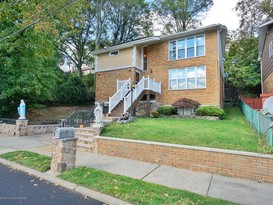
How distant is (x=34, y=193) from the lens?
13.7 ft

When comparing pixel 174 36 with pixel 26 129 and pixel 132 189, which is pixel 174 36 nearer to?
pixel 26 129

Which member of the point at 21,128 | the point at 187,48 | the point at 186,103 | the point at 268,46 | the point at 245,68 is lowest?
the point at 21,128

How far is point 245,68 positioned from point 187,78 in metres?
11.9

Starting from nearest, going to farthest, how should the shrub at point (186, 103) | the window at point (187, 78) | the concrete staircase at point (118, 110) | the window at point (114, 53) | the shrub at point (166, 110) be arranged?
the concrete staircase at point (118, 110)
the shrub at point (186, 103)
the shrub at point (166, 110)
the window at point (187, 78)
the window at point (114, 53)

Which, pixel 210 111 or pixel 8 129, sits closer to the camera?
pixel 8 129

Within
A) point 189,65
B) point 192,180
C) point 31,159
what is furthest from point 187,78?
point 31,159

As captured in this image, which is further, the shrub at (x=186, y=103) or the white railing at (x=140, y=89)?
the shrub at (x=186, y=103)

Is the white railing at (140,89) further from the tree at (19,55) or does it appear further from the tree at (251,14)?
the tree at (251,14)

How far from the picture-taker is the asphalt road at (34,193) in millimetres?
3807

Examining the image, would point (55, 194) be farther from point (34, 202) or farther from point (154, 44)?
point (154, 44)

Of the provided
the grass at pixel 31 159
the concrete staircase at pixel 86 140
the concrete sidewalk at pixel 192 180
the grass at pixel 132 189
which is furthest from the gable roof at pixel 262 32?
the grass at pixel 31 159

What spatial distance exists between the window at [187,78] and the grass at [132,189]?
11.6 m

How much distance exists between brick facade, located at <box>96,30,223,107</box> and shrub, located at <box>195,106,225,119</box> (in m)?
1.07

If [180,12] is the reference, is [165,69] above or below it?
below
